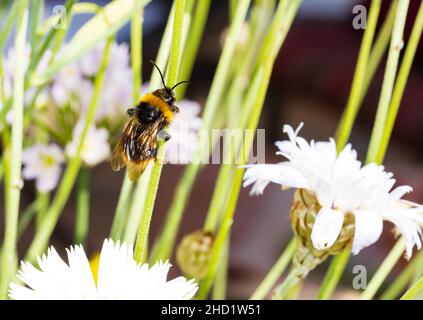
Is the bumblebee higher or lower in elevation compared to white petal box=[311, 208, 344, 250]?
higher

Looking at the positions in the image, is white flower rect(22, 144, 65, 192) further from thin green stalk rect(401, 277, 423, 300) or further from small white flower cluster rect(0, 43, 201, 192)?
thin green stalk rect(401, 277, 423, 300)

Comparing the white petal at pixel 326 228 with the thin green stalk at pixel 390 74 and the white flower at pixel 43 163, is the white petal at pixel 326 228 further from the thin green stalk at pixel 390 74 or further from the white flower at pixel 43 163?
the white flower at pixel 43 163

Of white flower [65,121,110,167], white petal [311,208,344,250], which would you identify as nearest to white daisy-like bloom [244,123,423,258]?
Result: white petal [311,208,344,250]

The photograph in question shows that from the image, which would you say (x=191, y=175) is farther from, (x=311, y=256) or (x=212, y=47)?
(x=212, y=47)

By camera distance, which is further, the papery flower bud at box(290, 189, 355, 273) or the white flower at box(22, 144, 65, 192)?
the white flower at box(22, 144, 65, 192)

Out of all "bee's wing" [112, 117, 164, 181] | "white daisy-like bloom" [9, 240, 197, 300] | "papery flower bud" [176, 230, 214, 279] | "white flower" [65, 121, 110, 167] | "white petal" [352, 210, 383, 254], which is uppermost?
"white flower" [65, 121, 110, 167]

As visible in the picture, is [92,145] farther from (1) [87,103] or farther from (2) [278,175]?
(2) [278,175]

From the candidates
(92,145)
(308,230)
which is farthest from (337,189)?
(92,145)

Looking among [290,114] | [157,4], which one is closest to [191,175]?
[157,4]
